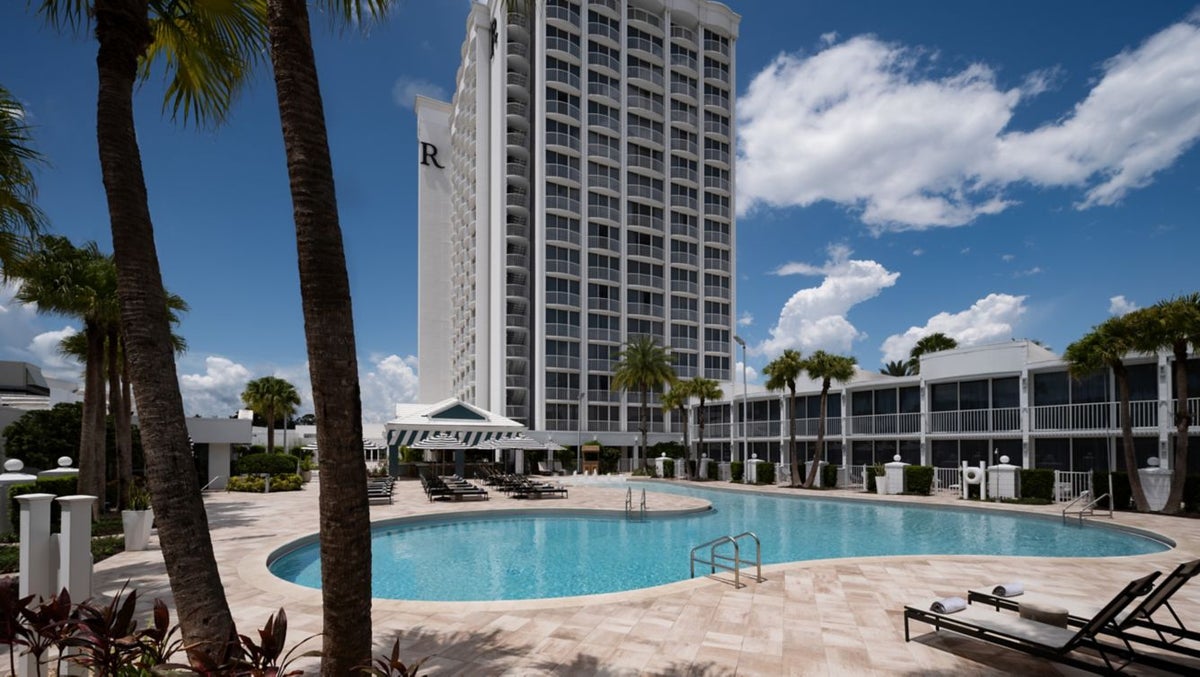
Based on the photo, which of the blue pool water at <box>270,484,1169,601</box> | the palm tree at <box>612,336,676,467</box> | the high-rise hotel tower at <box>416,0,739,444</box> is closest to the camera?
the blue pool water at <box>270,484,1169,601</box>

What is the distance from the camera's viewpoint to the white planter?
12.5 metres

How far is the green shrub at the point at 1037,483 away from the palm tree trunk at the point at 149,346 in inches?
980

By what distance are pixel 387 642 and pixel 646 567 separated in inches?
306

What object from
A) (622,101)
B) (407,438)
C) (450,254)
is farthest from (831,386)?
(450,254)

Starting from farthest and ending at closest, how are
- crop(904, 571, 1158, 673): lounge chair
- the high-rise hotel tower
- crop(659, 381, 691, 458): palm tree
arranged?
the high-rise hotel tower < crop(659, 381, 691, 458): palm tree < crop(904, 571, 1158, 673): lounge chair

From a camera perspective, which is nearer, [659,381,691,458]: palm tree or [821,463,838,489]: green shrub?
[821,463,838,489]: green shrub

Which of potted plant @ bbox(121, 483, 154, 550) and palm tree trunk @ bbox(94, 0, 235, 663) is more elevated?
palm tree trunk @ bbox(94, 0, 235, 663)

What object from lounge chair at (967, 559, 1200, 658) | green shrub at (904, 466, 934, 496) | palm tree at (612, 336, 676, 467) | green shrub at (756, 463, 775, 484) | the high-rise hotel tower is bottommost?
green shrub at (756, 463, 775, 484)

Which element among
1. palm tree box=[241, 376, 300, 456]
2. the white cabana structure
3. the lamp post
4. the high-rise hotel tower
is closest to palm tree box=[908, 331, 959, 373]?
the high-rise hotel tower

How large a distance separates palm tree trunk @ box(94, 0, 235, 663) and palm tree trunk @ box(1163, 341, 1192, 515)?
23.4 meters

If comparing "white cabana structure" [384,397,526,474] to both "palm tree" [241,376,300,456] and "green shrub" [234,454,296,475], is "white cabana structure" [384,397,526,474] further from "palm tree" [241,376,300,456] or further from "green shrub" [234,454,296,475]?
"palm tree" [241,376,300,456]

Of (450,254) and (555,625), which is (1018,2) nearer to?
(555,625)

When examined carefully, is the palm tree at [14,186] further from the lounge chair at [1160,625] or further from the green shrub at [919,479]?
the green shrub at [919,479]

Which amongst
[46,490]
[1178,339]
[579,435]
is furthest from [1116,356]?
[579,435]
